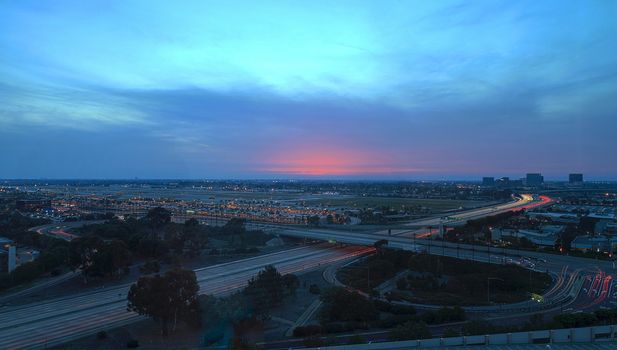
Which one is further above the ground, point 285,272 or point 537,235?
point 537,235

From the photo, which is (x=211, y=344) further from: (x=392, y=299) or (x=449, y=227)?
(x=449, y=227)

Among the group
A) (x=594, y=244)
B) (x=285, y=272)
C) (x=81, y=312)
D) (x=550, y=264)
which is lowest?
(x=81, y=312)

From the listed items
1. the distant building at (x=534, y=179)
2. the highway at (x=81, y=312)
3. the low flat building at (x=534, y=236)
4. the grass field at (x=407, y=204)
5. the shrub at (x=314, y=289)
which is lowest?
the highway at (x=81, y=312)

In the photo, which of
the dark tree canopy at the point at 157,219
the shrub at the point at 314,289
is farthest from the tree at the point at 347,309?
the dark tree canopy at the point at 157,219

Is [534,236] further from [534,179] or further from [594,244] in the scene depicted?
[534,179]

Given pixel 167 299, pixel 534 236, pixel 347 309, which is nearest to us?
pixel 167 299

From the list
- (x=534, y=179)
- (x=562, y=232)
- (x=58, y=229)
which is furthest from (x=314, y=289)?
(x=534, y=179)

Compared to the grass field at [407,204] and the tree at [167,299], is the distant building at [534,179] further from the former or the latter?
the tree at [167,299]

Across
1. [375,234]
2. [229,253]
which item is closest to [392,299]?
[229,253]
